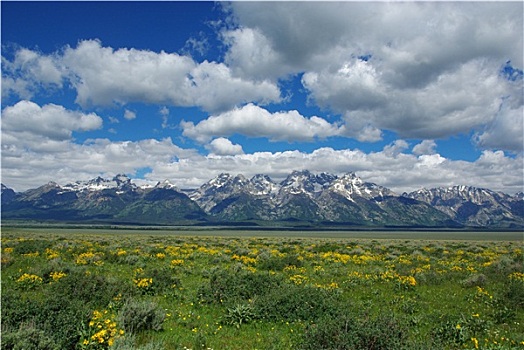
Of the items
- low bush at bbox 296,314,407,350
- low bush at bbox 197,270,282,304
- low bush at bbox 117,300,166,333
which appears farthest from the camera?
low bush at bbox 197,270,282,304

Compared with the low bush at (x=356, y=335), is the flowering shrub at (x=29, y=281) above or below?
below

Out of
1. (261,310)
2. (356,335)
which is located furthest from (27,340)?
(356,335)

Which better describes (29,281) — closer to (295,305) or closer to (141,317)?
(141,317)

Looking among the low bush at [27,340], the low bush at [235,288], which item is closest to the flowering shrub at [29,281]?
the low bush at [235,288]

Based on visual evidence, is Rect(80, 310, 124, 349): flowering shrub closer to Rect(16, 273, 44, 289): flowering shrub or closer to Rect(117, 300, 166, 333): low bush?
Rect(117, 300, 166, 333): low bush

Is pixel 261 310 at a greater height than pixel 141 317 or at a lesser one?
lesser

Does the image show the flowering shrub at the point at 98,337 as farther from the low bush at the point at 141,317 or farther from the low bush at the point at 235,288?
the low bush at the point at 235,288

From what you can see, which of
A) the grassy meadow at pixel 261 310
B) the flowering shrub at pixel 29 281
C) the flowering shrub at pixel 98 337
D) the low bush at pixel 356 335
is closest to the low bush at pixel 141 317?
the grassy meadow at pixel 261 310

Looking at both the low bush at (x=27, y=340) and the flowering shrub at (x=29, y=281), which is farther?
the flowering shrub at (x=29, y=281)

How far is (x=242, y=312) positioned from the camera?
12.8 metres

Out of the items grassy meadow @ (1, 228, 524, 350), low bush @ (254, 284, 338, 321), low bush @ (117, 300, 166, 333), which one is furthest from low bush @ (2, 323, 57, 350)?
low bush @ (254, 284, 338, 321)

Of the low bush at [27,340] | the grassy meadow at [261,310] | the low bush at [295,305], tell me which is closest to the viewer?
the low bush at [27,340]

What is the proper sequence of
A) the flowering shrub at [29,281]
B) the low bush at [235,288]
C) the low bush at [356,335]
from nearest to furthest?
the low bush at [356,335] → the low bush at [235,288] → the flowering shrub at [29,281]

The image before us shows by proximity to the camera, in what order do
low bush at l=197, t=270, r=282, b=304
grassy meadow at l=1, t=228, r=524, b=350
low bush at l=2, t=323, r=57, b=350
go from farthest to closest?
1. low bush at l=197, t=270, r=282, b=304
2. grassy meadow at l=1, t=228, r=524, b=350
3. low bush at l=2, t=323, r=57, b=350
